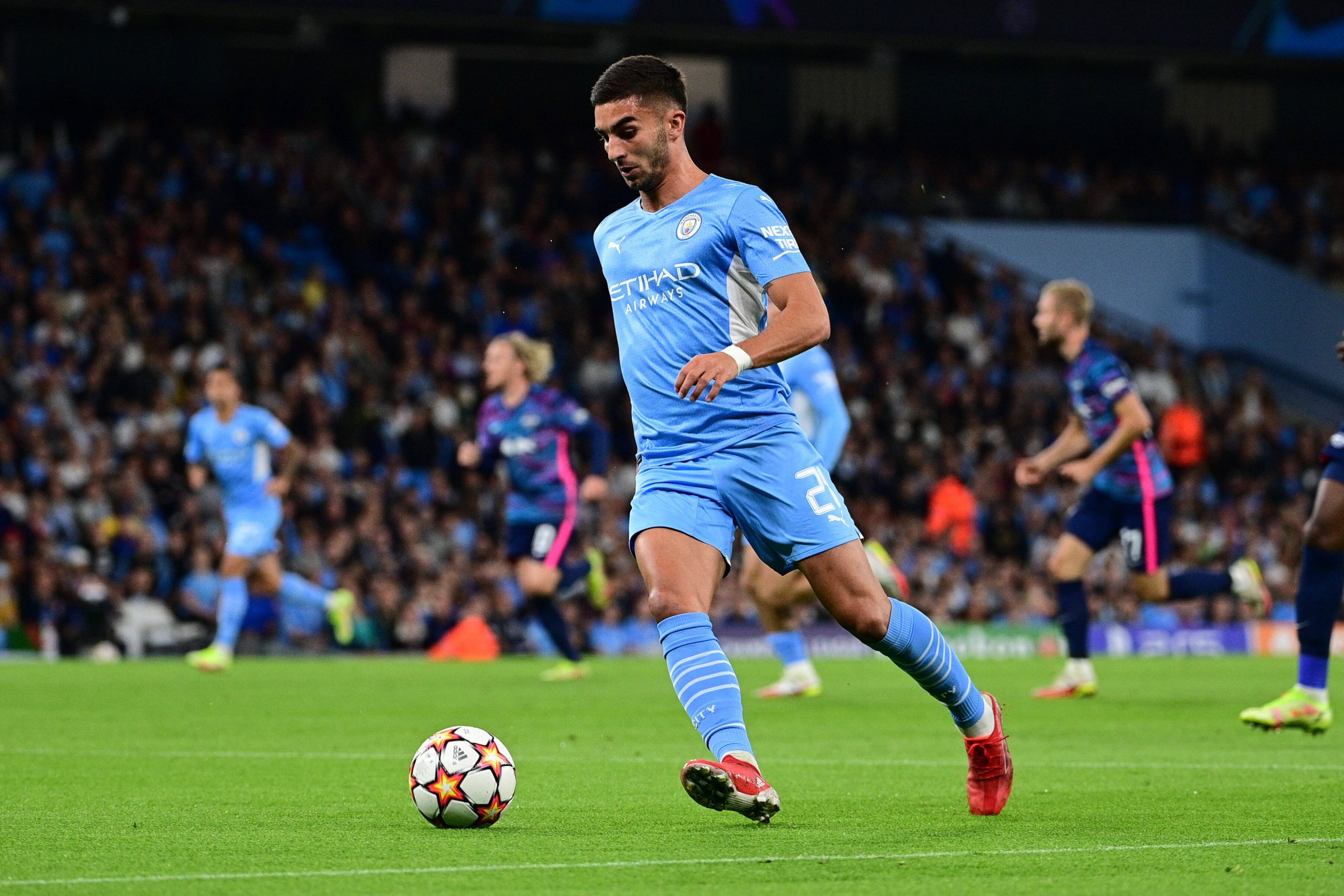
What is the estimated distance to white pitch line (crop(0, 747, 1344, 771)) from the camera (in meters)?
7.71

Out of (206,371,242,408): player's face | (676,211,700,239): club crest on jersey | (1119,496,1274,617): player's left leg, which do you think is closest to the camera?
(676,211,700,239): club crest on jersey

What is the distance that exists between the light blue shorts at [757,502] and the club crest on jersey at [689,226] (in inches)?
26.1

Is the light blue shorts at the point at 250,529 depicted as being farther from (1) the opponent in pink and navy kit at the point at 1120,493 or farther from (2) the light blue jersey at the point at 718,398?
(2) the light blue jersey at the point at 718,398

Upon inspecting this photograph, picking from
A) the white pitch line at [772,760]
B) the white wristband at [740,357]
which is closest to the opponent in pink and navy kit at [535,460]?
the white pitch line at [772,760]

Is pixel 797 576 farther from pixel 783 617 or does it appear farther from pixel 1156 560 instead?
pixel 1156 560

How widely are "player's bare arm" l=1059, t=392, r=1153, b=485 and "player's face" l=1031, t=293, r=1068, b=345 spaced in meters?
0.66

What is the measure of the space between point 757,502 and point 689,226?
0.89m

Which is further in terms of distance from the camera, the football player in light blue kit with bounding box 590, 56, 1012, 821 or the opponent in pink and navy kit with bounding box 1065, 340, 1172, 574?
the opponent in pink and navy kit with bounding box 1065, 340, 1172, 574

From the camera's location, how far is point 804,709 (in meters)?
11.0

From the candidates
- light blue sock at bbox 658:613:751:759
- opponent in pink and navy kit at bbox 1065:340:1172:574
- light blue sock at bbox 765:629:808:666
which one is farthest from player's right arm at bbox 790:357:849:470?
light blue sock at bbox 658:613:751:759

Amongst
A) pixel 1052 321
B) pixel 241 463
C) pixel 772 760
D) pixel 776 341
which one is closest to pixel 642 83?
pixel 776 341

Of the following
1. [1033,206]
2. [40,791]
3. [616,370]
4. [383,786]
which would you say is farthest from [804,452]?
[1033,206]

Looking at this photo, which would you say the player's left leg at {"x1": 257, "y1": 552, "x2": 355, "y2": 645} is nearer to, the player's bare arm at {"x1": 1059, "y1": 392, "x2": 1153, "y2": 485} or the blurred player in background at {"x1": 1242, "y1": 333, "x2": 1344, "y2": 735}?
the player's bare arm at {"x1": 1059, "y1": 392, "x2": 1153, "y2": 485}

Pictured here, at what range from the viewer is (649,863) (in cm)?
496
